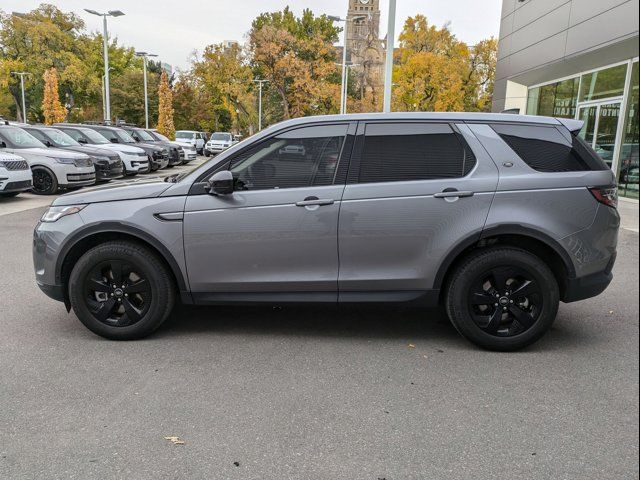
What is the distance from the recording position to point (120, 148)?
738 inches

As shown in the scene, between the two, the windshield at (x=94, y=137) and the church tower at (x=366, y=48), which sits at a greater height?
the church tower at (x=366, y=48)

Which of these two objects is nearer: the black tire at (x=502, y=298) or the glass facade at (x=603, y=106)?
the black tire at (x=502, y=298)

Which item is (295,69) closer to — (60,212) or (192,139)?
(192,139)

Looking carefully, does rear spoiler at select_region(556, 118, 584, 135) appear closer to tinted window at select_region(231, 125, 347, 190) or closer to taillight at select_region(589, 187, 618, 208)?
taillight at select_region(589, 187, 618, 208)

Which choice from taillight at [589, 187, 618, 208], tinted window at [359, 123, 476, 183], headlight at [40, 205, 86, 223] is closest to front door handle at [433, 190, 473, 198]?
tinted window at [359, 123, 476, 183]

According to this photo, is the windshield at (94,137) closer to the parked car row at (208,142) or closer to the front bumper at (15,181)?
the front bumper at (15,181)

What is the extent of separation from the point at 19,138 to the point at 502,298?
1419cm

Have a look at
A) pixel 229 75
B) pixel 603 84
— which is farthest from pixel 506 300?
pixel 229 75

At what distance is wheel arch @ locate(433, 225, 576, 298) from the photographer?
4.03 meters

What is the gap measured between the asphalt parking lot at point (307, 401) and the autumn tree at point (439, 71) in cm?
3379

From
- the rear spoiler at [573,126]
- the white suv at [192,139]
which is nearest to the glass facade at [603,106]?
the rear spoiler at [573,126]

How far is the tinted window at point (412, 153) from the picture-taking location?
4.16 m

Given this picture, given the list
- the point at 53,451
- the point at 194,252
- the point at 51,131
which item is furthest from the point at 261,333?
the point at 51,131

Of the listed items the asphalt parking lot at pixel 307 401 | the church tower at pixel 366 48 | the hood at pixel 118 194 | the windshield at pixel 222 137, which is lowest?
the asphalt parking lot at pixel 307 401
